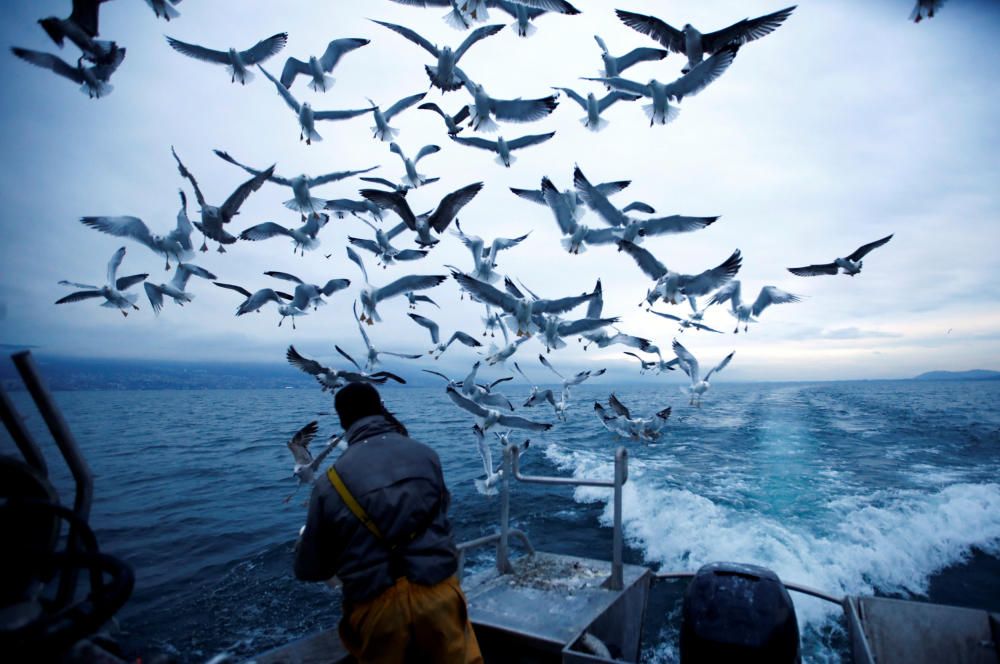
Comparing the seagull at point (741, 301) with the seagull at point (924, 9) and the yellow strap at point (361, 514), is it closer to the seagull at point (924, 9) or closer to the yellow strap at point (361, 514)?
the seagull at point (924, 9)

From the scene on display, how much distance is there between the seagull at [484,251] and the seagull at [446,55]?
2649mm

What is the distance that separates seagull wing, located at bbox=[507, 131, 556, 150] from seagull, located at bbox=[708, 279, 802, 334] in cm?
417

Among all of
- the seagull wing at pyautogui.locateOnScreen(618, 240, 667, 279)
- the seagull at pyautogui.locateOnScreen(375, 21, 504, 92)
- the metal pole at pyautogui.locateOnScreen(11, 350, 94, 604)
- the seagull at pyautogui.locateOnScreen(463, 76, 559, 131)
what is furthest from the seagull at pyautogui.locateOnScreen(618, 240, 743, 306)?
the metal pole at pyautogui.locateOnScreen(11, 350, 94, 604)

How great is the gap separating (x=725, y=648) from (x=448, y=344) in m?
8.67

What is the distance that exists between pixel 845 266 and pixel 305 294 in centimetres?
882

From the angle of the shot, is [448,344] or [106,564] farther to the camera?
[448,344]

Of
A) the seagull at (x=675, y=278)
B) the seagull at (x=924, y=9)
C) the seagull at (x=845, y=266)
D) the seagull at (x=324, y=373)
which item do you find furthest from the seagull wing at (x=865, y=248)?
the seagull at (x=324, y=373)

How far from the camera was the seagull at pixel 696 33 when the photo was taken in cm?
694

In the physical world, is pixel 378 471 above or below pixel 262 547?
above

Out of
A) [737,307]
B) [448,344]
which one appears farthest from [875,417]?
[448,344]

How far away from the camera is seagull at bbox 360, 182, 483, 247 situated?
810 cm

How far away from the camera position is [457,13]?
23.1 feet

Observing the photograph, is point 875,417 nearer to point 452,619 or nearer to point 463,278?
point 463,278

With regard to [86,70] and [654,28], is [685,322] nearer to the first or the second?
[654,28]
